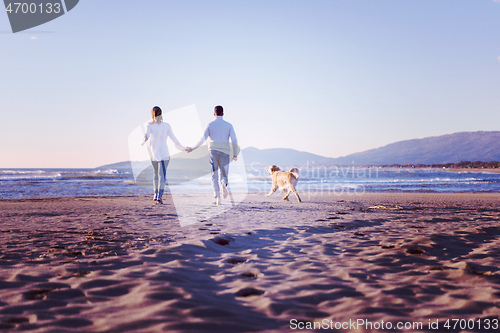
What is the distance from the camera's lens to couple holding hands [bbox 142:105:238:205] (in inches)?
286

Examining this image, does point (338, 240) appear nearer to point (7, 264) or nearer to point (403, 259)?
point (403, 259)

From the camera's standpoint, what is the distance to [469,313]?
70.4 inches

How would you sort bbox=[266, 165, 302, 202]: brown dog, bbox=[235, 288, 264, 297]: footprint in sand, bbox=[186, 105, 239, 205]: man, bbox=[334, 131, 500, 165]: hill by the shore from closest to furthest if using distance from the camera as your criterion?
bbox=[235, 288, 264, 297]: footprint in sand < bbox=[186, 105, 239, 205]: man < bbox=[266, 165, 302, 202]: brown dog < bbox=[334, 131, 500, 165]: hill by the shore

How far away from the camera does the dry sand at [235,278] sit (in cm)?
169

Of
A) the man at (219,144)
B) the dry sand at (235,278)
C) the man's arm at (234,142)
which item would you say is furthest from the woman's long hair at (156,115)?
the dry sand at (235,278)

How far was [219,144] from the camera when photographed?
23.9 ft

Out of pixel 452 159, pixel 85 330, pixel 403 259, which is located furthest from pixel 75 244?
pixel 452 159

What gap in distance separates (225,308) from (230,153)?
575 cm

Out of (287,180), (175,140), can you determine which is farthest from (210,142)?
(287,180)

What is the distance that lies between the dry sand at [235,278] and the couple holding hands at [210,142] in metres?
3.21

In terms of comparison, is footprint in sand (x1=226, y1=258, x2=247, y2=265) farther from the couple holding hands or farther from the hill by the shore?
the hill by the shore

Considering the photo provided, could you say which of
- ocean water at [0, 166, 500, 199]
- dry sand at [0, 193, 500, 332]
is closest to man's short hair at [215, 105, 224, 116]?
dry sand at [0, 193, 500, 332]

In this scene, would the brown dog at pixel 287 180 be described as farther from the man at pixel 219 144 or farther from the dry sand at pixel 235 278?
the dry sand at pixel 235 278

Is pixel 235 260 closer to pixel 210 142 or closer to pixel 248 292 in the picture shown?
pixel 248 292
